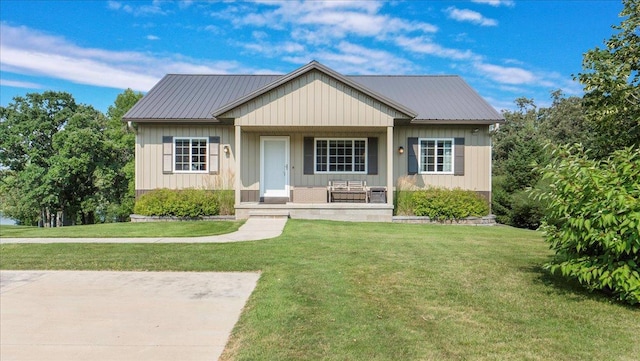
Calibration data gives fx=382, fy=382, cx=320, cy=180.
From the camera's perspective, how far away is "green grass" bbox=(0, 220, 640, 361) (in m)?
3.02

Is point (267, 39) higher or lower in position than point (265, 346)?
higher

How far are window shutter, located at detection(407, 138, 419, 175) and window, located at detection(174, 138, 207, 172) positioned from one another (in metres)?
7.42

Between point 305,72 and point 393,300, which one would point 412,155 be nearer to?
point 305,72

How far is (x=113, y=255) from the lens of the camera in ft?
21.7

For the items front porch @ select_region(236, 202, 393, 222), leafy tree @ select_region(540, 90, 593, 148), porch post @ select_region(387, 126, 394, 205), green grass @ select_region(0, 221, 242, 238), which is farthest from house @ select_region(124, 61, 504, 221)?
leafy tree @ select_region(540, 90, 593, 148)

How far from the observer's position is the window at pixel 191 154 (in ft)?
45.5

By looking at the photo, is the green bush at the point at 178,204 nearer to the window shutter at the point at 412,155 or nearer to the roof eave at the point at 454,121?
the window shutter at the point at 412,155

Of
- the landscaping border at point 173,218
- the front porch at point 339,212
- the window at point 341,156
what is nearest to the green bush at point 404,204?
the front porch at point 339,212

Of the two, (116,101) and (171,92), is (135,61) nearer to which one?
(116,101)

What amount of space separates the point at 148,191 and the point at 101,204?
10949 millimetres

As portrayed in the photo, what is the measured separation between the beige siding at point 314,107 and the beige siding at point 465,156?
2037 mm

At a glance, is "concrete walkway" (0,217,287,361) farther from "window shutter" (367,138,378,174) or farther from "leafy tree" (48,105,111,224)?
"leafy tree" (48,105,111,224)

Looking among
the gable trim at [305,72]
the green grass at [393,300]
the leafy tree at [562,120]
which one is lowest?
the green grass at [393,300]

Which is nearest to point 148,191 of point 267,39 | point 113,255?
point 113,255
